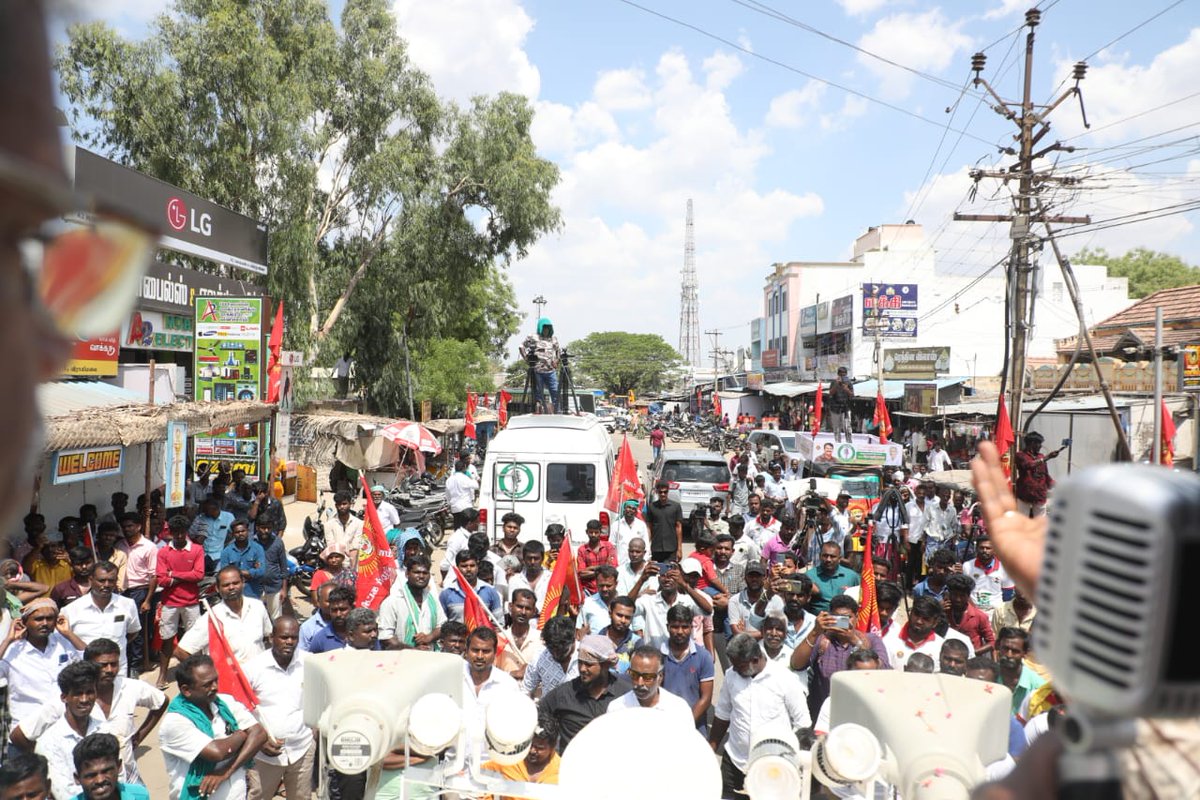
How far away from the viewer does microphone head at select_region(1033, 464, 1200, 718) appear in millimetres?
853

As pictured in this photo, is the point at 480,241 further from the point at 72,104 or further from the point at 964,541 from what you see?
the point at 964,541

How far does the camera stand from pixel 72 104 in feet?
69.5

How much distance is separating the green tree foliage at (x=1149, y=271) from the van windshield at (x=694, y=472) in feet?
166

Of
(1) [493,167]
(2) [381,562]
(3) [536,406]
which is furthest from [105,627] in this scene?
(1) [493,167]

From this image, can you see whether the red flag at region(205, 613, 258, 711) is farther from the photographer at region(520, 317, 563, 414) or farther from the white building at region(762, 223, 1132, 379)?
the white building at region(762, 223, 1132, 379)

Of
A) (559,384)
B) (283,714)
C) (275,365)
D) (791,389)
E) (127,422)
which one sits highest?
(275,365)

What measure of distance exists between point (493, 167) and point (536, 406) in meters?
10.9

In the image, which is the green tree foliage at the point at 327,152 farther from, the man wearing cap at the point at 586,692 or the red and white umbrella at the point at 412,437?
the man wearing cap at the point at 586,692

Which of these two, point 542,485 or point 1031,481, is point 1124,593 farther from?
point 1031,481

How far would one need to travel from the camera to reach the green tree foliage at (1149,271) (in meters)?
58.7

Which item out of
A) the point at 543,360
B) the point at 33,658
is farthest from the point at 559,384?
the point at 33,658

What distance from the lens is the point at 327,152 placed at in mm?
24500

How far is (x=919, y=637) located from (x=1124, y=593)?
5.46 metres

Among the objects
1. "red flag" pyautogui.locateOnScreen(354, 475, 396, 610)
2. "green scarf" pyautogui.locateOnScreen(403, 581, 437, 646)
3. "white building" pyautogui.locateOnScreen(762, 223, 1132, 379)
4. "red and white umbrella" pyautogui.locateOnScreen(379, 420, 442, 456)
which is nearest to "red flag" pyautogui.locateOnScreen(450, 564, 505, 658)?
"green scarf" pyautogui.locateOnScreen(403, 581, 437, 646)
